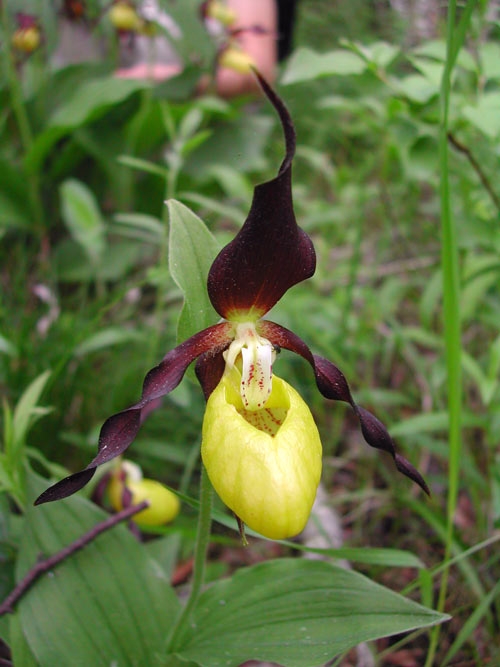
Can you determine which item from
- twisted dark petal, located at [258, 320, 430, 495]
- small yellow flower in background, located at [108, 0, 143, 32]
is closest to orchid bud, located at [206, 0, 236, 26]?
small yellow flower in background, located at [108, 0, 143, 32]

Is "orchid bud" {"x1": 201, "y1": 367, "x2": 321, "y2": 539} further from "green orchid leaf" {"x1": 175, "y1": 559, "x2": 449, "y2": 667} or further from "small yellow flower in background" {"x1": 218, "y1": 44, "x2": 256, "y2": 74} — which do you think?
"small yellow flower in background" {"x1": 218, "y1": 44, "x2": 256, "y2": 74}

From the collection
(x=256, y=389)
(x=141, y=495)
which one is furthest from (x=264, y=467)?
(x=141, y=495)

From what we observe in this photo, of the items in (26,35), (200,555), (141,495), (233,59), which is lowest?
(141,495)

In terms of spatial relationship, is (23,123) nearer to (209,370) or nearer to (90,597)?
(209,370)

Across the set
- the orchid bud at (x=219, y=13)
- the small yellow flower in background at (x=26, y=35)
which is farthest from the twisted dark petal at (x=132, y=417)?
the orchid bud at (x=219, y=13)

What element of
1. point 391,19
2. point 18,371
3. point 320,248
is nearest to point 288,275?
point 18,371

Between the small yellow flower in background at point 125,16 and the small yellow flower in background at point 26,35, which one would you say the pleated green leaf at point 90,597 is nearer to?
the small yellow flower in background at point 26,35
